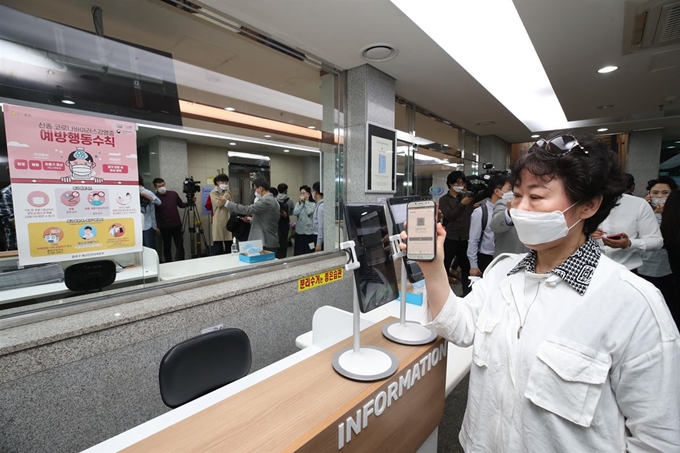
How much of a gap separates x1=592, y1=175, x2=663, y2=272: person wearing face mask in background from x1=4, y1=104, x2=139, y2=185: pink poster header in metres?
3.07

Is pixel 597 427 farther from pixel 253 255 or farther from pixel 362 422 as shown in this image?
pixel 253 255

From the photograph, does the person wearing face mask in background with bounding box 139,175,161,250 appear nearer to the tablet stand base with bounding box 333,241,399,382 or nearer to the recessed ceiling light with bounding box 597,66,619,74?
the tablet stand base with bounding box 333,241,399,382

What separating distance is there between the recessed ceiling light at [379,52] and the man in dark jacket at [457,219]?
4.72 feet

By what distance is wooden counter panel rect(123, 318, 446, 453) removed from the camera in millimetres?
682

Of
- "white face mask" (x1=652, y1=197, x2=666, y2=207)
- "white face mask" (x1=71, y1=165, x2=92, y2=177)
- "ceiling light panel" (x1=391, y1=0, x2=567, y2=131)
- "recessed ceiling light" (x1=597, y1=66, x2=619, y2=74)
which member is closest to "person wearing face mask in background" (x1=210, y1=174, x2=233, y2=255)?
"white face mask" (x1=71, y1=165, x2=92, y2=177)

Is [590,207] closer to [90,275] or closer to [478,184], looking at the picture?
[90,275]

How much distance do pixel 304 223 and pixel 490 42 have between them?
277 cm

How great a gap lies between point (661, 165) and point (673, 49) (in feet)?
15.7

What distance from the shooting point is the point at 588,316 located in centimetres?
75

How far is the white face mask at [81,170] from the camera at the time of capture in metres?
1.51

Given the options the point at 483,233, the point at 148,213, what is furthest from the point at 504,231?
the point at 148,213

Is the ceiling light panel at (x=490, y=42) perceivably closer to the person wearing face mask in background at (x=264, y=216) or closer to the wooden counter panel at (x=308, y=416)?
the person wearing face mask in background at (x=264, y=216)

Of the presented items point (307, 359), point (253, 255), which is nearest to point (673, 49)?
point (307, 359)

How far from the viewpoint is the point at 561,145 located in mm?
852
